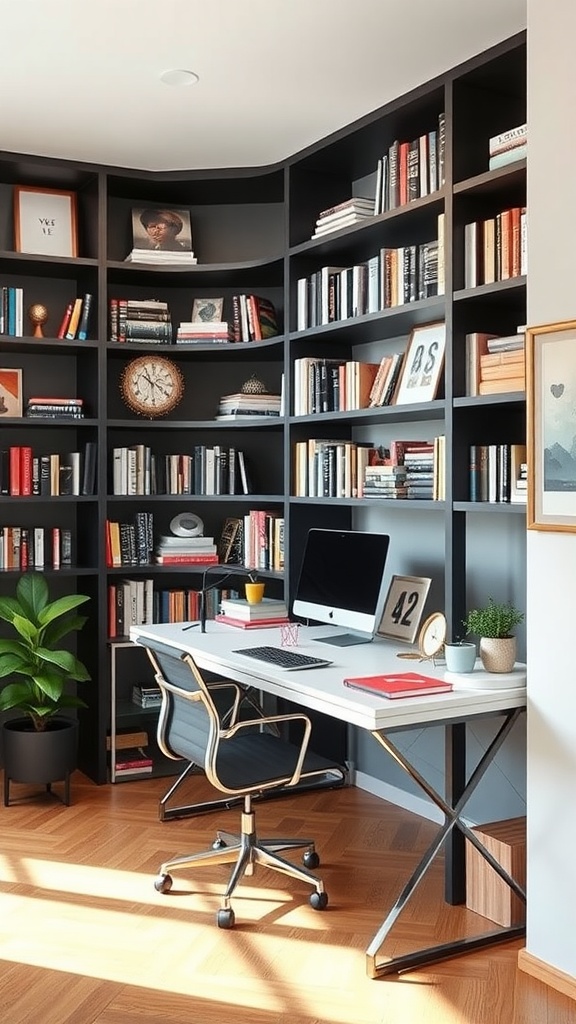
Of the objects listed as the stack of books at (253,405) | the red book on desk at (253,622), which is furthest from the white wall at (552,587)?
the stack of books at (253,405)

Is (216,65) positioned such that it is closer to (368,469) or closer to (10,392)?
(368,469)

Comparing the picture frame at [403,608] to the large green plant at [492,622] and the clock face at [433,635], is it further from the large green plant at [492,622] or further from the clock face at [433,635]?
the large green plant at [492,622]

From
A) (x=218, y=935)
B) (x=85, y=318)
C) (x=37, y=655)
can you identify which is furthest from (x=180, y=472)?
(x=218, y=935)

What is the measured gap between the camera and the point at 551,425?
2816 mm

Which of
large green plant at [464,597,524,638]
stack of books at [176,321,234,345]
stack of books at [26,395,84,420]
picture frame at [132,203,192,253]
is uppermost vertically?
picture frame at [132,203,192,253]

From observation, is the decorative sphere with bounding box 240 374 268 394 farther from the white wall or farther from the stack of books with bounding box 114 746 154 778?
the white wall

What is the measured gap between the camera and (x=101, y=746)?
460 centimetres

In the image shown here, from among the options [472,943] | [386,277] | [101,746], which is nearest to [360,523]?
[386,277]

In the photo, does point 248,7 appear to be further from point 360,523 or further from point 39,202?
point 360,523

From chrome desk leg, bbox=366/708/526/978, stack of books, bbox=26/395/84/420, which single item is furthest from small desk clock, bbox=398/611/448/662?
stack of books, bbox=26/395/84/420

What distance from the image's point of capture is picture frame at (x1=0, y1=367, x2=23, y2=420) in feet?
15.4

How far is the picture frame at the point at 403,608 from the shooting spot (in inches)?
149

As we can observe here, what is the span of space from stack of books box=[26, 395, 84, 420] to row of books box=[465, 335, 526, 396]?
194 cm

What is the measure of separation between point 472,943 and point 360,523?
78.9 inches
